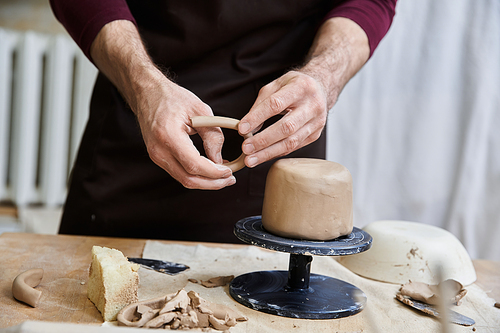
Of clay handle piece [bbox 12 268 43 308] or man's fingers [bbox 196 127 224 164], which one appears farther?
man's fingers [bbox 196 127 224 164]

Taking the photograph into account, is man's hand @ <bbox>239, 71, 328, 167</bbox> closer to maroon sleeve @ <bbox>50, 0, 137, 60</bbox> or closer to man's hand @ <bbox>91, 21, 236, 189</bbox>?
man's hand @ <bbox>91, 21, 236, 189</bbox>

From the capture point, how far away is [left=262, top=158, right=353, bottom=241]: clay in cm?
100

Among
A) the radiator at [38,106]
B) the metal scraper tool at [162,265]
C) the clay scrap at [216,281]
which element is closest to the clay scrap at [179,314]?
the clay scrap at [216,281]

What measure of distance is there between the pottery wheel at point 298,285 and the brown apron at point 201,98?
0.39 meters

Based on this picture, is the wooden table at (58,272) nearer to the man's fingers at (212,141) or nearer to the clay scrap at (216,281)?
the clay scrap at (216,281)

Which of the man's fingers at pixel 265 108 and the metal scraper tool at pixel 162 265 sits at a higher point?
the man's fingers at pixel 265 108

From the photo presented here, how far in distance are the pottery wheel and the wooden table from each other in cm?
33

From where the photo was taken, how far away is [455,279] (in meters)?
1.25

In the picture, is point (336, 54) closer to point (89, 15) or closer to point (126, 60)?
point (126, 60)

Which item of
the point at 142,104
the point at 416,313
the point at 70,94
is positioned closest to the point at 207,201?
the point at 142,104

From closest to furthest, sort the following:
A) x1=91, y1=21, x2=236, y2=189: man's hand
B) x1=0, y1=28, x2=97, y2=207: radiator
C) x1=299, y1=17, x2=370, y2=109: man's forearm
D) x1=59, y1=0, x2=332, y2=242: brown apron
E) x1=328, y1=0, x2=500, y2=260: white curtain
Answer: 1. x1=91, y1=21, x2=236, y2=189: man's hand
2. x1=299, y1=17, x2=370, y2=109: man's forearm
3. x1=59, y1=0, x2=332, y2=242: brown apron
4. x1=328, y1=0, x2=500, y2=260: white curtain
5. x1=0, y1=28, x2=97, y2=207: radiator

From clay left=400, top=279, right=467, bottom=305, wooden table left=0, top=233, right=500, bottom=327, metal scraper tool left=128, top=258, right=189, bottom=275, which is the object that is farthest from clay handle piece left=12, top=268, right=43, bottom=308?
clay left=400, top=279, right=467, bottom=305

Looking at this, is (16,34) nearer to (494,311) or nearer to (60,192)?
(60,192)

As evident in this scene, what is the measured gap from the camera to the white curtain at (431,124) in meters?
2.71
